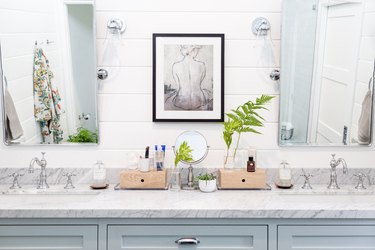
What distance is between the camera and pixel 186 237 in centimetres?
258

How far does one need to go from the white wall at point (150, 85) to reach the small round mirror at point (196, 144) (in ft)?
0.22

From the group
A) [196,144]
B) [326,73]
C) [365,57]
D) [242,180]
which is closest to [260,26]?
[326,73]

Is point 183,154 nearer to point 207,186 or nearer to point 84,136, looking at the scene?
point 207,186

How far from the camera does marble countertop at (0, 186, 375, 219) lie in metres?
2.52

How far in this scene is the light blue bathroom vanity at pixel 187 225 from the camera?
2523 millimetres

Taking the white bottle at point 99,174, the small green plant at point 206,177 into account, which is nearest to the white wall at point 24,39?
the white bottle at point 99,174

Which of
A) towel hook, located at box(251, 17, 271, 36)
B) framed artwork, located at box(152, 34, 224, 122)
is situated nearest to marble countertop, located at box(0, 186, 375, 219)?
framed artwork, located at box(152, 34, 224, 122)

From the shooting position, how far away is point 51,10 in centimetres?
295

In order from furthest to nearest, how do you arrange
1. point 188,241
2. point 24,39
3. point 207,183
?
1. point 24,39
2. point 207,183
3. point 188,241

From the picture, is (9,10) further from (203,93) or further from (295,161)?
(295,161)

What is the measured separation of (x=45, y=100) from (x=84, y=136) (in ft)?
0.90

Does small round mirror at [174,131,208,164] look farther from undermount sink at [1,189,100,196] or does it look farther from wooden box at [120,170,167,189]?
undermount sink at [1,189,100,196]

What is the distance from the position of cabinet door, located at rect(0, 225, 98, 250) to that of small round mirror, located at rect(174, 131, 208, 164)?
0.66 m

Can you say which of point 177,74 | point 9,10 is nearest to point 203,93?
point 177,74
